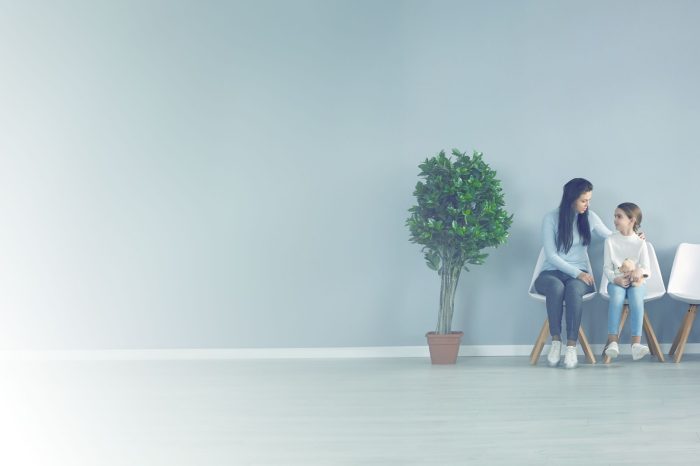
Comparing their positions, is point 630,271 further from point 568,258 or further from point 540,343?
point 540,343

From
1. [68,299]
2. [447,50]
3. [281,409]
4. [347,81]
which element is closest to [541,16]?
[447,50]

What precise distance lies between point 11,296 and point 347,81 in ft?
9.87

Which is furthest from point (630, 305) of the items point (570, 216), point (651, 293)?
point (570, 216)

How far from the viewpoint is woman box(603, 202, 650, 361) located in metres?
5.11

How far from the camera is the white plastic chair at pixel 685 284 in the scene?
210 inches

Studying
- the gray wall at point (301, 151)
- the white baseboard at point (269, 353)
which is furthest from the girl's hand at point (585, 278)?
the white baseboard at point (269, 353)

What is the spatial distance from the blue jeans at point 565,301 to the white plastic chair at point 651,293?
32cm

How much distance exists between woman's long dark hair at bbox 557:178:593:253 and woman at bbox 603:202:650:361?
182mm

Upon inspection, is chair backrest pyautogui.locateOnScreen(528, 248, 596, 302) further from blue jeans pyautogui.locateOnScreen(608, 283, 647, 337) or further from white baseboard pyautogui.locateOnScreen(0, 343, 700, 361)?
white baseboard pyautogui.locateOnScreen(0, 343, 700, 361)

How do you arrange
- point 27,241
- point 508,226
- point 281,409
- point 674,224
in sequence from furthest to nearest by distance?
1. point 27,241
2. point 674,224
3. point 508,226
4. point 281,409

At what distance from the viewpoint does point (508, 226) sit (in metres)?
5.40

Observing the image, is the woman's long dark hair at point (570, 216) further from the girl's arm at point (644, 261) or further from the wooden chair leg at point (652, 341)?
the wooden chair leg at point (652, 341)

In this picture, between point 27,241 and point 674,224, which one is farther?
point 27,241

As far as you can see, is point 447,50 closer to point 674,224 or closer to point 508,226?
point 508,226
